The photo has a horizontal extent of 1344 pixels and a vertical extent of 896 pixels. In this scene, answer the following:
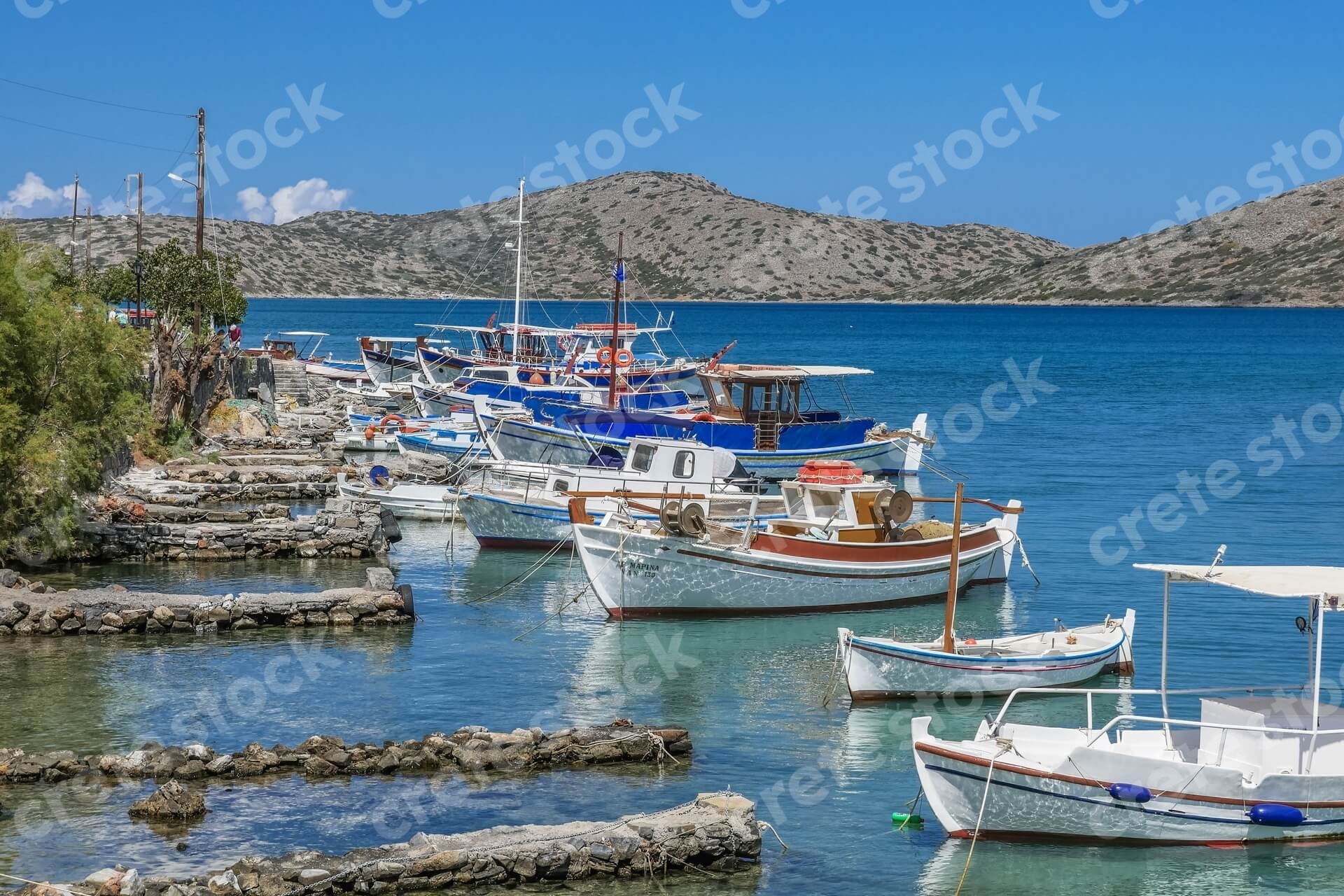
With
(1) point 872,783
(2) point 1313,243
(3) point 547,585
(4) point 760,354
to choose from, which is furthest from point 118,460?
(2) point 1313,243

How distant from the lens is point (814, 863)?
53.1 feet

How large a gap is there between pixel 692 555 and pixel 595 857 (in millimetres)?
13361

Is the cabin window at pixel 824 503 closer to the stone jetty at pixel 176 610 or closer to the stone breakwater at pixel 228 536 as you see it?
the stone jetty at pixel 176 610

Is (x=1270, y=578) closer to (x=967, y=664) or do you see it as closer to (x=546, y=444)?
(x=967, y=664)

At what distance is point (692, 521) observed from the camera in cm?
2823

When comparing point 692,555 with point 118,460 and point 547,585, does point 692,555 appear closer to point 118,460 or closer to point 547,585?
point 547,585

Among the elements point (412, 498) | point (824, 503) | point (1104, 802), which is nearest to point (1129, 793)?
point (1104, 802)

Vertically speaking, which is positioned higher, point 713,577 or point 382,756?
→ point 713,577

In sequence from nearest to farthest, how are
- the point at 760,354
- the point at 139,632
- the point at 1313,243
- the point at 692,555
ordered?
the point at 139,632 < the point at 692,555 < the point at 760,354 < the point at 1313,243

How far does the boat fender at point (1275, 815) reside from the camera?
16.4 metres

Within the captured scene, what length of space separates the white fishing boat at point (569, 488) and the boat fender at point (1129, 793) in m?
17.0

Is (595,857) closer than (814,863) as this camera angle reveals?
Yes

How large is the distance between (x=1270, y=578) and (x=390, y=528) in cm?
2222

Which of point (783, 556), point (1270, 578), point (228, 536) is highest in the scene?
point (1270, 578)
